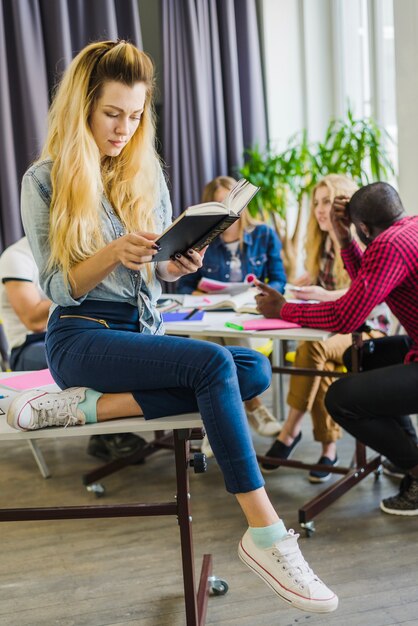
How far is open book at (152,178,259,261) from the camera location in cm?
155

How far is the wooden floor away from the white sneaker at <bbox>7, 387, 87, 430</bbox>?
57cm

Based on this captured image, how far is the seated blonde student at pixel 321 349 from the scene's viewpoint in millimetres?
2803

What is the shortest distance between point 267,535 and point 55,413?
55 centimetres

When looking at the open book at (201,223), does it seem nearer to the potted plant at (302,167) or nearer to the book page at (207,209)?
the book page at (207,209)

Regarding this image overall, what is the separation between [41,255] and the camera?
1.79 m

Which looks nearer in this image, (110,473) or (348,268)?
(348,268)

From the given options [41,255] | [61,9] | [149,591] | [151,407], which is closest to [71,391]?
[151,407]

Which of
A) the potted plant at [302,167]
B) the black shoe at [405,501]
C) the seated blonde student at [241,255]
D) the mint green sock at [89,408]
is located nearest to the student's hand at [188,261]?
the mint green sock at [89,408]

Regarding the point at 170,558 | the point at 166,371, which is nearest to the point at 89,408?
the point at 166,371

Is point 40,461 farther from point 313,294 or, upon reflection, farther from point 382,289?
point 382,289

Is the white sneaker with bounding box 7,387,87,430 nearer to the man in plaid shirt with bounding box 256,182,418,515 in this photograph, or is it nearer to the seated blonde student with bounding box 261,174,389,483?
the man in plaid shirt with bounding box 256,182,418,515

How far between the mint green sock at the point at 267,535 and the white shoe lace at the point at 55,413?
48 cm

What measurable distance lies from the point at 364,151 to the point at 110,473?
2.29 m

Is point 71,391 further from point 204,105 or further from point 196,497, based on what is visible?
point 204,105
